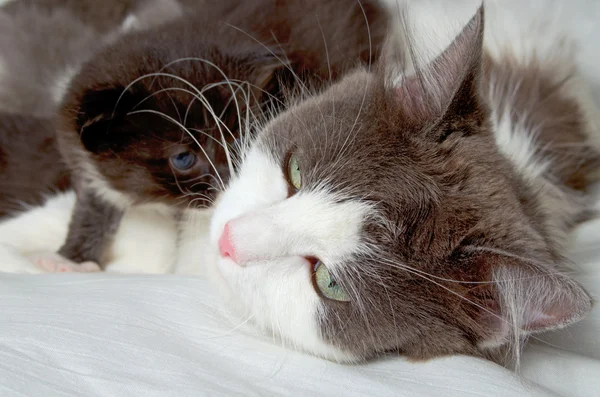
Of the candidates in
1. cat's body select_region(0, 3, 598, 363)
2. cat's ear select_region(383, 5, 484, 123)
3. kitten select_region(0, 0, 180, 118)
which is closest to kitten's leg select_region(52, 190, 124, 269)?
kitten select_region(0, 0, 180, 118)

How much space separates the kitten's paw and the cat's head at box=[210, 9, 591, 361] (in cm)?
57

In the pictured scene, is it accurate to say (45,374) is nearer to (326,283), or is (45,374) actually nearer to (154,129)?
(326,283)

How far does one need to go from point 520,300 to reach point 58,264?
1.05 m

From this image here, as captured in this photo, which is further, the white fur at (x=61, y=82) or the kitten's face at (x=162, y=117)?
the white fur at (x=61, y=82)

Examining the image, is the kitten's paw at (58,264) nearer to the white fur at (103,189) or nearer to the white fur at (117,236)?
the white fur at (117,236)

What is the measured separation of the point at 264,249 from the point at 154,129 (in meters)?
0.65

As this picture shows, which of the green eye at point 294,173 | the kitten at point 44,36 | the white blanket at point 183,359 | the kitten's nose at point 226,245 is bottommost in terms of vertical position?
the white blanket at point 183,359

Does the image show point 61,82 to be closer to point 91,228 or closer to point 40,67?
point 40,67

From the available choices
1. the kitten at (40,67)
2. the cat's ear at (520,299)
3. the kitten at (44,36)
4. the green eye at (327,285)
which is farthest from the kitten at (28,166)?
the cat's ear at (520,299)

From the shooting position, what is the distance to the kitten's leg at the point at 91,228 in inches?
59.9

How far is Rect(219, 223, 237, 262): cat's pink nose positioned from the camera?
3.05ft

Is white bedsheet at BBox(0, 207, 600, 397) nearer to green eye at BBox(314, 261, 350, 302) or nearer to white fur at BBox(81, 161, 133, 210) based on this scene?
green eye at BBox(314, 261, 350, 302)

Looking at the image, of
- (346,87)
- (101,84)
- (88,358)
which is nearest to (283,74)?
(346,87)

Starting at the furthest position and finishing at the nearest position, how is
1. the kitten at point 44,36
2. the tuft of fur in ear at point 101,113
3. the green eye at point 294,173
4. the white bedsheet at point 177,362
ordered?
the kitten at point 44,36, the tuft of fur in ear at point 101,113, the green eye at point 294,173, the white bedsheet at point 177,362
